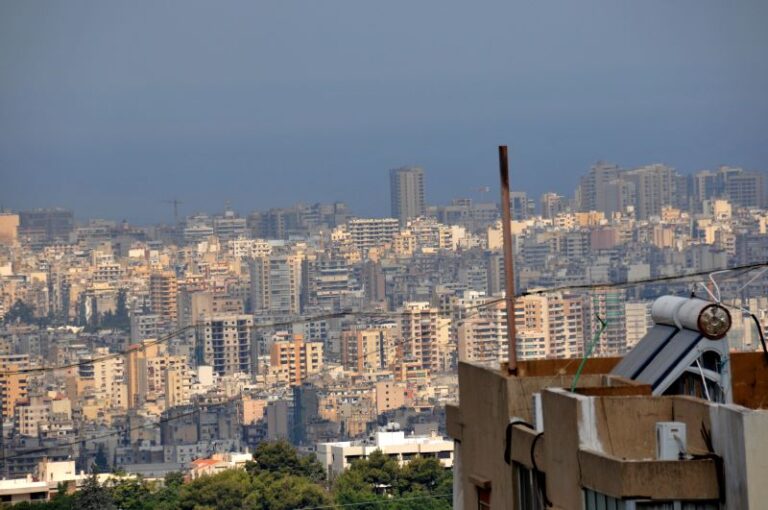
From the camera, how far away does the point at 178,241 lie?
179 meters

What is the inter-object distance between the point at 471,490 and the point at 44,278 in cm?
14693

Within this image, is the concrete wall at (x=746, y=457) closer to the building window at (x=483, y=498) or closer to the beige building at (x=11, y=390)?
the building window at (x=483, y=498)

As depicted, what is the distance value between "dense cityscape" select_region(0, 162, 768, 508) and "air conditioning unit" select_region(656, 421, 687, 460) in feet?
176

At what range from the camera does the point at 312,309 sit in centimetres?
14812

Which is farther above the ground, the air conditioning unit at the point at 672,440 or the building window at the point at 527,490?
the air conditioning unit at the point at 672,440

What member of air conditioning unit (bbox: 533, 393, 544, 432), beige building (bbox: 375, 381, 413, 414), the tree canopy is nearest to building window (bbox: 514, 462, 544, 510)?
air conditioning unit (bbox: 533, 393, 544, 432)

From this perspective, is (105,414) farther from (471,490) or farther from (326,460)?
(471,490)

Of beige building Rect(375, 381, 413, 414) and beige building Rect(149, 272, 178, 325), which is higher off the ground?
beige building Rect(149, 272, 178, 325)

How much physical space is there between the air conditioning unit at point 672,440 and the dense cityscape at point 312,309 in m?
53.6

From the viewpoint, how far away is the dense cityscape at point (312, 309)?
107 metres

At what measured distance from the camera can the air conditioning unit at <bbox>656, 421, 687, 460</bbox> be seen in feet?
15.8

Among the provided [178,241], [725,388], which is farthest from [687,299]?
[178,241]

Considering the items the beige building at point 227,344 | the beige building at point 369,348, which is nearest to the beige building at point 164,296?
the beige building at point 227,344

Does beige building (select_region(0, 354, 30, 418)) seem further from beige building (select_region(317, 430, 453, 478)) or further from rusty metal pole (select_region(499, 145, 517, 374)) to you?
rusty metal pole (select_region(499, 145, 517, 374))
